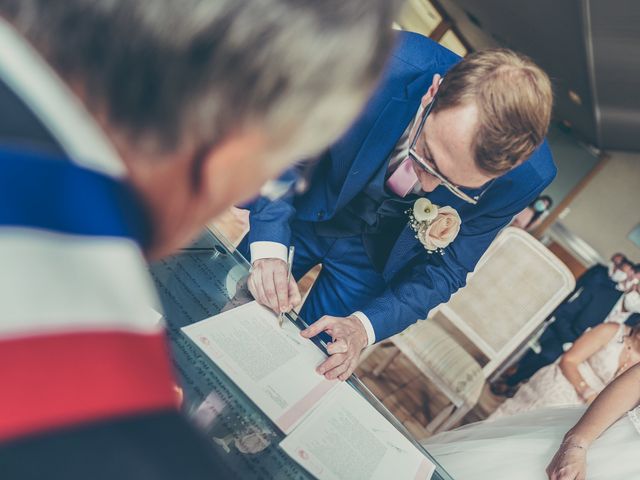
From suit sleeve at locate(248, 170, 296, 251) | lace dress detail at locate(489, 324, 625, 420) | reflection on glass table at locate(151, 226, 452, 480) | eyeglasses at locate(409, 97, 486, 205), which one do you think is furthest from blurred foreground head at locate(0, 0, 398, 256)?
lace dress detail at locate(489, 324, 625, 420)

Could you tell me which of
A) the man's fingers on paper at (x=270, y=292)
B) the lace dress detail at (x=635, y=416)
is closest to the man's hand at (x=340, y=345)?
the man's fingers on paper at (x=270, y=292)

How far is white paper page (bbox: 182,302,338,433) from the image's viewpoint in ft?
4.19

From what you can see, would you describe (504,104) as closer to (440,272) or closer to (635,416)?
(440,272)

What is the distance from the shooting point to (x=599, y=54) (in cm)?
484

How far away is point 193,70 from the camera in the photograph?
1.46 feet

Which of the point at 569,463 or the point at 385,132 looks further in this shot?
the point at 385,132

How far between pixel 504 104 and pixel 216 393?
3.53 feet

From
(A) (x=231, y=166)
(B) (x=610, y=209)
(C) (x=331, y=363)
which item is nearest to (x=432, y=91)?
(C) (x=331, y=363)

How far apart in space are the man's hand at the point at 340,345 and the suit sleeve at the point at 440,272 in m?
0.27

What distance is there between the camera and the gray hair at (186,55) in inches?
17.3

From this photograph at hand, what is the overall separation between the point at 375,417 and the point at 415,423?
2.30 metres

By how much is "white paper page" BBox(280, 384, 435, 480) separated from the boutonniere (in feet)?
2.15

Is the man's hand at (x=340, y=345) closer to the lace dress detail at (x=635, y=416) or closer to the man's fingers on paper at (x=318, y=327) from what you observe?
the man's fingers on paper at (x=318, y=327)

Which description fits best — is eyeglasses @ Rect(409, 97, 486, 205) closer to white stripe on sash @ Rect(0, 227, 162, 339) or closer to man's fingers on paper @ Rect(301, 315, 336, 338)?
man's fingers on paper @ Rect(301, 315, 336, 338)
